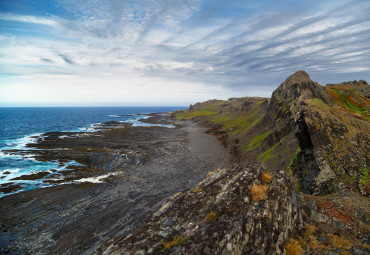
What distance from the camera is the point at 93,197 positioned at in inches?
1080

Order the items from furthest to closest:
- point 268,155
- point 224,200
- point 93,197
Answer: point 268,155 < point 93,197 < point 224,200

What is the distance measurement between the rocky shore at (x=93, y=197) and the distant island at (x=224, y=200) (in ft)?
0.44

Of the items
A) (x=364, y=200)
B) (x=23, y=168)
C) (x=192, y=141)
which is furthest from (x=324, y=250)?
(x=192, y=141)

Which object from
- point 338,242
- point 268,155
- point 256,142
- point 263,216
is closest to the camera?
point 263,216

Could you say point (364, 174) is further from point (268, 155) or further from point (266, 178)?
point (268, 155)

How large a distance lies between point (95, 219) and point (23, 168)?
28.4 m

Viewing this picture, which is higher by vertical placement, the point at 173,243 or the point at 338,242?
the point at 173,243

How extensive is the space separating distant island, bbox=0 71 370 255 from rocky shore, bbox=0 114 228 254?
0.13 metres

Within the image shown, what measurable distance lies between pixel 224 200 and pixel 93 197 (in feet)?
82.7

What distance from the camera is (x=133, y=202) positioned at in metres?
26.2

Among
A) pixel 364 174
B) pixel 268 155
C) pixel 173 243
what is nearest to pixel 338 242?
pixel 173 243

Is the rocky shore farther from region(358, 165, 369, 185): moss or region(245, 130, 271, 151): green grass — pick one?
region(358, 165, 369, 185): moss

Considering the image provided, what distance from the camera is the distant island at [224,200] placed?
7.91 m

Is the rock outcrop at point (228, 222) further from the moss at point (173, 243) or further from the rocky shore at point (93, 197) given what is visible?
the rocky shore at point (93, 197)
